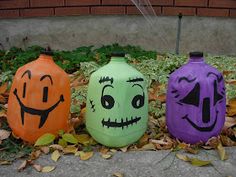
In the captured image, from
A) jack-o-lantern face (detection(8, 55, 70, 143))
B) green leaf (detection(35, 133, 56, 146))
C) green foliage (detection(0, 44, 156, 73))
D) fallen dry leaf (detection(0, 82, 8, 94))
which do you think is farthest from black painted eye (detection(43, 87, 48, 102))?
green foliage (detection(0, 44, 156, 73))

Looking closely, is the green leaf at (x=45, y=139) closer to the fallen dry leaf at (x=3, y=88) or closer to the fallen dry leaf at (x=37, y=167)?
the fallen dry leaf at (x=37, y=167)

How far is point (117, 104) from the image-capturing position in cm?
239

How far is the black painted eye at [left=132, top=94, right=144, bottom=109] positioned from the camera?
244 cm

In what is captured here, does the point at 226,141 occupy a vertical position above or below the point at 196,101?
below

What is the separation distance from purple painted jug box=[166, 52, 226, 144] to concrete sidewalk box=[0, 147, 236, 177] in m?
0.16

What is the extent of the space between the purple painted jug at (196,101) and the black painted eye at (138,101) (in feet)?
0.68

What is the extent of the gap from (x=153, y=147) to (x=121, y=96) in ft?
1.44

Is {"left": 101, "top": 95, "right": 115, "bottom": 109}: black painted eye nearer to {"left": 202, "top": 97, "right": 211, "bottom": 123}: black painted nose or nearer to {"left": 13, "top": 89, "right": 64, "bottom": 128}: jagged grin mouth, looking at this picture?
{"left": 13, "top": 89, "right": 64, "bottom": 128}: jagged grin mouth

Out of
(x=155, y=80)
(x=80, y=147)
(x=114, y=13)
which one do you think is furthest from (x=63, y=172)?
(x=114, y=13)

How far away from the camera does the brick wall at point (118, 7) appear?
5234mm

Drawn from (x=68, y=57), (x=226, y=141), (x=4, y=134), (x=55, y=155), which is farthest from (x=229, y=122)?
(x=68, y=57)

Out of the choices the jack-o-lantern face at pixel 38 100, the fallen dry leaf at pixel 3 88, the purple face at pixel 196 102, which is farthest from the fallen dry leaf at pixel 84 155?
the fallen dry leaf at pixel 3 88

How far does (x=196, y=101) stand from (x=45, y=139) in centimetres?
97

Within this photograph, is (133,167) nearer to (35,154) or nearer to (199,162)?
(199,162)
